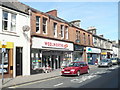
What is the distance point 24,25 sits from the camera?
16.6 m

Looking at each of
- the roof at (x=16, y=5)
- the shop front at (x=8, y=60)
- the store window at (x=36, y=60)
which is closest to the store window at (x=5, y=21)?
the roof at (x=16, y=5)

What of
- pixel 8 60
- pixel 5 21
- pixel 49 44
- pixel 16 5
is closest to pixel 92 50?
pixel 49 44

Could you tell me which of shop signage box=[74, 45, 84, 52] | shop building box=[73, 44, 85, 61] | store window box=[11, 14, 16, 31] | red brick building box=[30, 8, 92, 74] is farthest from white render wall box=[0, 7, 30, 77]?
shop building box=[73, 44, 85, 61]

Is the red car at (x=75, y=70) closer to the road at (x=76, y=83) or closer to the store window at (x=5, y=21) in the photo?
the road at (x=76, y=83)

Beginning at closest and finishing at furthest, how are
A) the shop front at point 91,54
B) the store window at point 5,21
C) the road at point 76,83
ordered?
the road at point 76,83
the store window at point 5,21
the shop front at point 91,54

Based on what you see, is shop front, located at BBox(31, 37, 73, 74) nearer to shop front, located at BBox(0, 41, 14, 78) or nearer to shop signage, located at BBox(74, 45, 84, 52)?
shop signage, located at BBox(74, 45, 84, 52)

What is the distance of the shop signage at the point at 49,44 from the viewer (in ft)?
59.1

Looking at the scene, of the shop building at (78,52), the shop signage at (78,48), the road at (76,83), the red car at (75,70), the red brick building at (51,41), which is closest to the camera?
the road at (76,83)

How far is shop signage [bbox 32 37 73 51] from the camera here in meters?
18.0

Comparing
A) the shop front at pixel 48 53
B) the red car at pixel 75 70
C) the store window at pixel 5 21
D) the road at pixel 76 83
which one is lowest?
the road at pixel 76 83

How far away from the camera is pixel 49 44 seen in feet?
66.1

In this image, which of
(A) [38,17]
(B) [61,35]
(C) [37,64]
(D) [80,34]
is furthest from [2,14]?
(D) [80,34]

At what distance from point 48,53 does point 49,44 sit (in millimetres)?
1395

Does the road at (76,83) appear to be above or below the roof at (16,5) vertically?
below
